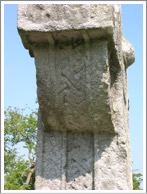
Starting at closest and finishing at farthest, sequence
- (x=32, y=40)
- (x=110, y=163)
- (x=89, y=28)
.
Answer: (x=89, y=28), (x=32, y=40), (x=110, y=163)

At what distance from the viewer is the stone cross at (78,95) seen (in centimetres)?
→ 234

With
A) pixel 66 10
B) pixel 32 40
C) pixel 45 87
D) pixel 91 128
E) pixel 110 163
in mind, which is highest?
pixel 66 10

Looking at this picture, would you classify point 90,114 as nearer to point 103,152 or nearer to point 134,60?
point 103,152

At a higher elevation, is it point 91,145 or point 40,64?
point 40,64

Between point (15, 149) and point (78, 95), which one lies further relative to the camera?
point (15, 149)

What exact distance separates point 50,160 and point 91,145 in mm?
326

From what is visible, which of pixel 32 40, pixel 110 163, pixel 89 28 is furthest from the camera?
pixel 110 163

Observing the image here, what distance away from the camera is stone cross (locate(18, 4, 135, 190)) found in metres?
2.34

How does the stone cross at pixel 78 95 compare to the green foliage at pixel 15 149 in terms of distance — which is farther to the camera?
the green foliage at pixel 15 149

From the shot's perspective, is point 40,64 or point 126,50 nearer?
point 40,64

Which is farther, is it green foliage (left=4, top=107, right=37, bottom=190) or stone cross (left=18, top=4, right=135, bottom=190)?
green foliage (left=4, top=107, right=37, bottom=190)

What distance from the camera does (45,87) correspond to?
256cm

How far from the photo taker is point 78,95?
2543 mm

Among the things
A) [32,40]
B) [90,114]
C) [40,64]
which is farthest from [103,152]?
[32,40]
